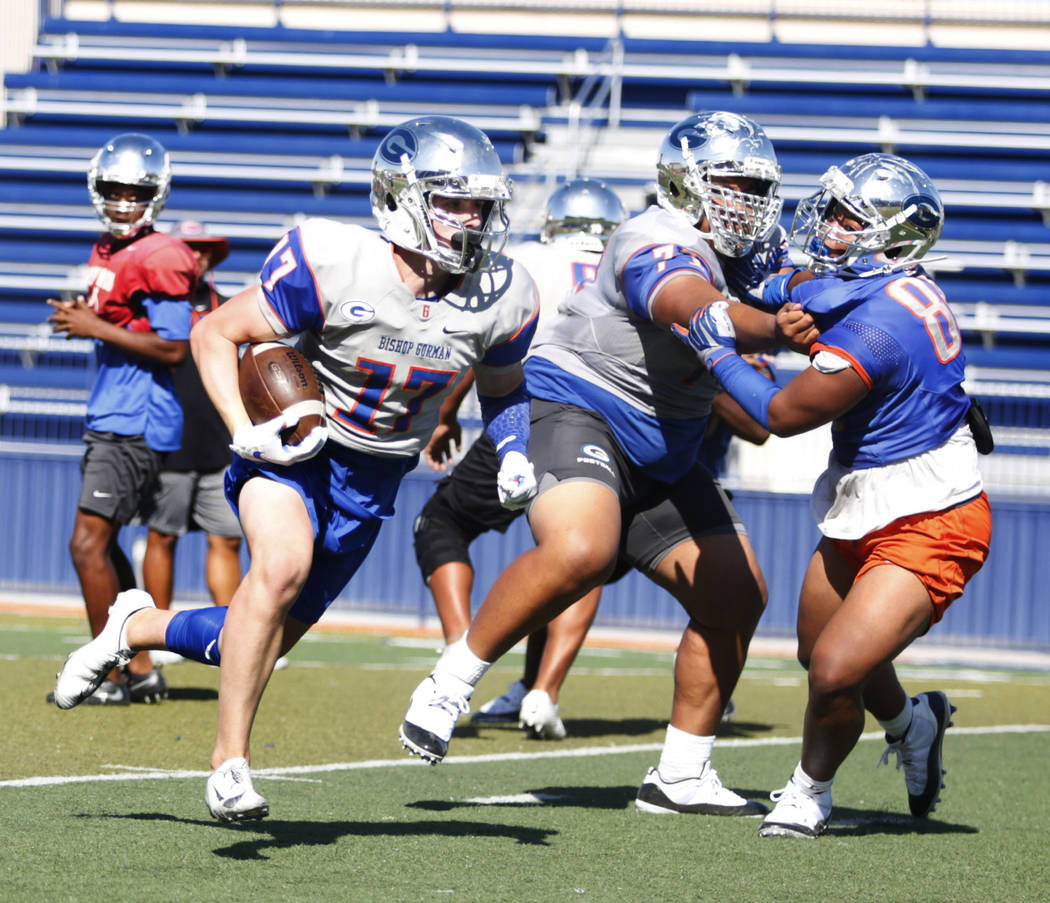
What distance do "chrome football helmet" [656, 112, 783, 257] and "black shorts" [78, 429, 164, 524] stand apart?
9.31 ft

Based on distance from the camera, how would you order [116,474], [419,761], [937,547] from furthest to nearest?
[116,474], [419,761], [937,547]

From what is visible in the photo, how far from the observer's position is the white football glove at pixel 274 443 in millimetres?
3480

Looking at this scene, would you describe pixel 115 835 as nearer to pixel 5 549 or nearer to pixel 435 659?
pixel 435 659

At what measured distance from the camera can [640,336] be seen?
4.40 metres

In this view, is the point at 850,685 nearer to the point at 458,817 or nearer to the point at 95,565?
the point at 458,817

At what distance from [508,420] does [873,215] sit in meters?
1.08

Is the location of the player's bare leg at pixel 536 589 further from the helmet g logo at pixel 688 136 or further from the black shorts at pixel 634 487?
the helmet g logo at pixel 688 136

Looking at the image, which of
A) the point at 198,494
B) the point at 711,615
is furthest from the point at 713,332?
the point at 198,494

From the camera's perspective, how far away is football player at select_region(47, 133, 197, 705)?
6.18 m

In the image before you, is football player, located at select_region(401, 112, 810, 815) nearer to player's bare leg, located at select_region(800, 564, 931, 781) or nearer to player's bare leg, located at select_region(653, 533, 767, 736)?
player's bare leg, located at select_region(653, 533, 767, 736)

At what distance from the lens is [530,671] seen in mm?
6539

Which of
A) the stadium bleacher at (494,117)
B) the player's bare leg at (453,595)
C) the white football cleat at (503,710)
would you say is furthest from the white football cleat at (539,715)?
the stadium bleacher at (494,117)

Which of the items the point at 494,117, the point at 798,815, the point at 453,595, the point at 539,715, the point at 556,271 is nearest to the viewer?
the point at 798,815

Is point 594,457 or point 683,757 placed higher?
point 594,457
